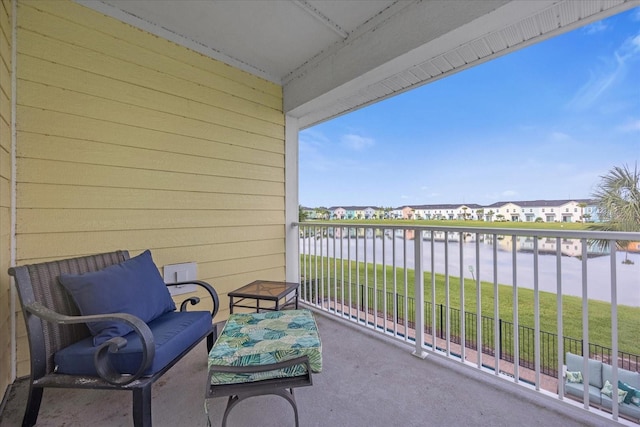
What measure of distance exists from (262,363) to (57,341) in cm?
124

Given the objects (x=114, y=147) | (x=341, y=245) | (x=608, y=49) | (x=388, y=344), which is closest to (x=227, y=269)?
(x=341, y=245)

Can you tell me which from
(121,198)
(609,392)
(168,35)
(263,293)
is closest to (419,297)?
(609,392)

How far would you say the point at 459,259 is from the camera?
2.09 meters

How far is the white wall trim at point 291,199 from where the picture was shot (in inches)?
138

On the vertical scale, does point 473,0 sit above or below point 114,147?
above

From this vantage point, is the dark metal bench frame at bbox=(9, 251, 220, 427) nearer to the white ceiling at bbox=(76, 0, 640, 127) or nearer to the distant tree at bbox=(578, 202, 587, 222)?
the white ceiling at bbox=(76, 0, 640, 127)

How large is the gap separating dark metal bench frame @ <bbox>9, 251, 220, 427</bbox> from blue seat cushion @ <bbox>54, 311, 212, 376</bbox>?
3 centimetres

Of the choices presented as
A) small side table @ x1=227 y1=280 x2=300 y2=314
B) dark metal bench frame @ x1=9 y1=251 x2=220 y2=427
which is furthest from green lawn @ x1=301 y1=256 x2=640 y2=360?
dark metal bench frame @ x1=9 y1=251 x2=220 y2=427

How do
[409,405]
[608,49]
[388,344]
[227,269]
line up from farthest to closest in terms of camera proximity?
[227,269]
[388,344]
[608,49]
[409,405]

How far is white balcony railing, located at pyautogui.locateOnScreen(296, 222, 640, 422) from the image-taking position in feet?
5.03

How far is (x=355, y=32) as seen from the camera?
2539mm

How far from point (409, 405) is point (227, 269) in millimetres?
2129

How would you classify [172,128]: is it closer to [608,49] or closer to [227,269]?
[227,269]

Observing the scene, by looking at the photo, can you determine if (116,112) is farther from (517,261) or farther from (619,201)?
(619,201)
